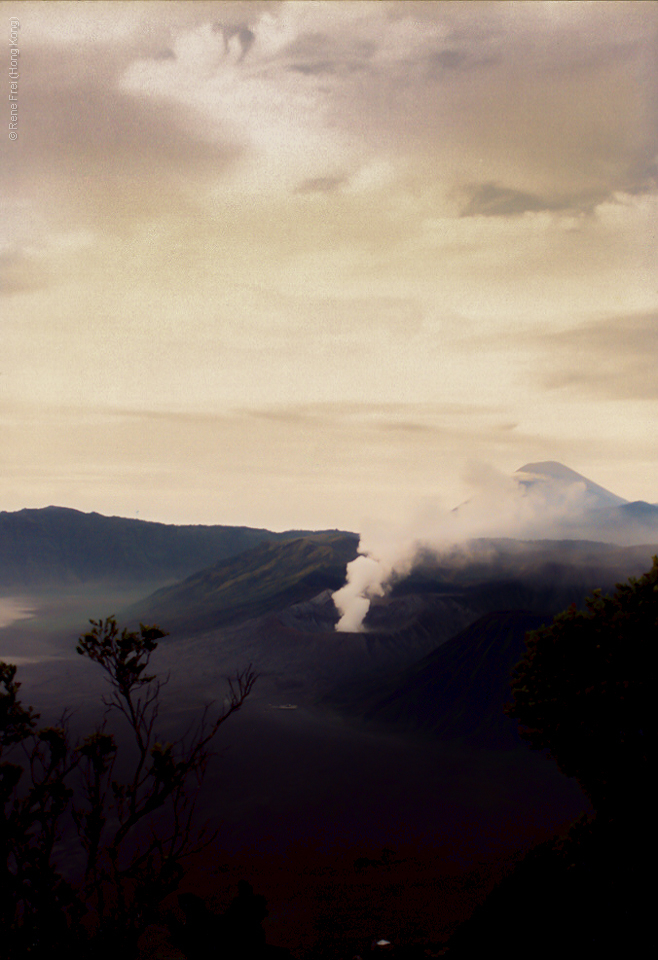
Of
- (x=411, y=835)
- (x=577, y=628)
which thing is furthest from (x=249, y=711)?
(x=577, y=628)

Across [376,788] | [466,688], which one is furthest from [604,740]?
[466,688]

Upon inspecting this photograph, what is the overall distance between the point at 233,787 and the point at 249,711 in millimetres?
29892

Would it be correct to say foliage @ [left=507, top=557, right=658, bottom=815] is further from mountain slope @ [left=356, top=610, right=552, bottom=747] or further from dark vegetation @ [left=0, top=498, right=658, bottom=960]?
mountain slope @ [left=356, top=610, right=552, bottom=747]

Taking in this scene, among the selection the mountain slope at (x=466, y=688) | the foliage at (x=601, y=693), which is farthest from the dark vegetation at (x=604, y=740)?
the mountain slope at (x=466, y=688)

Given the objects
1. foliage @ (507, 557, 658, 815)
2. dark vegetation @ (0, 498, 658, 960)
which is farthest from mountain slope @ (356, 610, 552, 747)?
foliage @ (507, 557, 658, 815)

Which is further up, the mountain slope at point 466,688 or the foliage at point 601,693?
the foliage at point 601,693

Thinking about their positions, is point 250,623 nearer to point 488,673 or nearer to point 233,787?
point 488,673

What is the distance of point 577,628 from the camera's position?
21875mm

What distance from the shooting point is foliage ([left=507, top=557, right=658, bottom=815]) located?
2052 centimetres

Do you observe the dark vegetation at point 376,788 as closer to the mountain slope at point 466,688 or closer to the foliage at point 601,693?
the foliage at point 601,693

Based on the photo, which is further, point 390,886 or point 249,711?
point 249,711

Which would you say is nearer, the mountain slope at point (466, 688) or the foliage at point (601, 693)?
the foliage at point (601, 693)

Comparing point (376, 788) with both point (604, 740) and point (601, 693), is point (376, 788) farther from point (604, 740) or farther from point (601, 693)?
point (601, 693)

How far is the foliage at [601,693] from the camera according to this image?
808 inches
